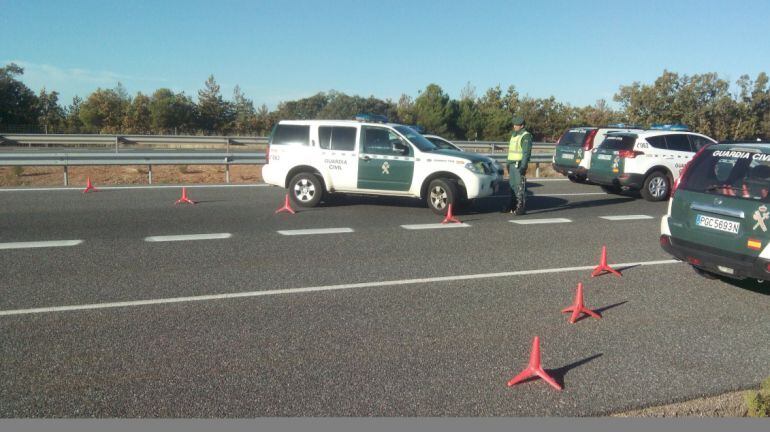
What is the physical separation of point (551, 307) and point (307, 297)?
2.50m

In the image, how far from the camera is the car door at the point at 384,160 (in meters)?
12.9

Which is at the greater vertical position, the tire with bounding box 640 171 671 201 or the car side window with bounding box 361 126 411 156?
the car side window with bounding box 361 126 411 156

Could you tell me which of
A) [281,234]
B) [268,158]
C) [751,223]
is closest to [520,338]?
[751,223]

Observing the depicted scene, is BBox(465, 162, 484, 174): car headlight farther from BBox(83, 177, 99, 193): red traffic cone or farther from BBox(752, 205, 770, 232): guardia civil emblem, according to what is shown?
BBox(83, 177, 99, 193): red traffic cone

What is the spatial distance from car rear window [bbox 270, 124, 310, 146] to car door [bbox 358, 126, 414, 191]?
120 centimetres

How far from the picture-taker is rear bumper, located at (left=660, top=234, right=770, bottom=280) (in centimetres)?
647

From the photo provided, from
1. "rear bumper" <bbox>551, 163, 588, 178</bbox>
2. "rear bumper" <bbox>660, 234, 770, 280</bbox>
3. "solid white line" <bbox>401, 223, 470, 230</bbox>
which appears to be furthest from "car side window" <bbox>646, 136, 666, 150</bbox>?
"rear bumper" <bbox>660, 234, 770, 280</bbox>

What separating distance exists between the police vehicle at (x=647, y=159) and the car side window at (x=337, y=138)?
691 cm

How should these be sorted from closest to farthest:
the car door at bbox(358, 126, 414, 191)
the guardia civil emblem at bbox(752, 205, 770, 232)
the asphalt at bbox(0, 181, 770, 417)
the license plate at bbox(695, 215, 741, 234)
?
1. the asphalt at bbox(0, 181, 770, 417)
2. the guardia civil emblem at bbox(752, 205, 770, 232)
3. the license plate at bbox(695, 215, 741, 234)
4. the car door at bbox(358, 126, 414, 191)

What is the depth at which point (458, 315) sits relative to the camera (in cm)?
628

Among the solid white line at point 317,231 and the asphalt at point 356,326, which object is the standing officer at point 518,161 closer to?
the asphalt at point 356,326

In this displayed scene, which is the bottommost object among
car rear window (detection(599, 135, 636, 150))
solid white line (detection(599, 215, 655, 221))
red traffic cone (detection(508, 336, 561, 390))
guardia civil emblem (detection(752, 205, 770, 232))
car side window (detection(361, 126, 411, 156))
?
red traffic cone (detection(508, 336, 561, 390))

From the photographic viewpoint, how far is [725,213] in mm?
6789

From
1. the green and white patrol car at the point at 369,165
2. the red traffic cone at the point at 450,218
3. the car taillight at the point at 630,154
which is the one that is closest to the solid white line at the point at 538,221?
the green and white patrol car at the point at 369,165
